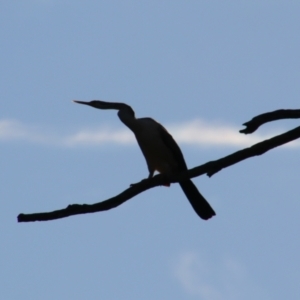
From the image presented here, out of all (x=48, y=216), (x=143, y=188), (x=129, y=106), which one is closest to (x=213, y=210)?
(x=129, y=106)

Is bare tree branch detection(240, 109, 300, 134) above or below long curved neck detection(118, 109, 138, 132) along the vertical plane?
below

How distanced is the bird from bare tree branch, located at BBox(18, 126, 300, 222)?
7.67 feet

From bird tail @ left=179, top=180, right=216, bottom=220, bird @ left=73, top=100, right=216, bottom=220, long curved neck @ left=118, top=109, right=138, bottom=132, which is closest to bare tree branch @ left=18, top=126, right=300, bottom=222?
long curved neck @ left=118, top=109, right=138, bottom=132

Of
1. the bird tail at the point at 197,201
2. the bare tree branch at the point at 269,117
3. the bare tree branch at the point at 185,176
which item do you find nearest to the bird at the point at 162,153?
the bird tail at the point at 197,201

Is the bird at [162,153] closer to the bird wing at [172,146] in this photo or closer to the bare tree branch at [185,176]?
the bird wing at [172,146]

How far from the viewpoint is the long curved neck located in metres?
6.38

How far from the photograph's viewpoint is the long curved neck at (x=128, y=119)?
638cm

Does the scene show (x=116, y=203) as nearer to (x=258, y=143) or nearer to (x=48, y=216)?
(x=48, y=216)

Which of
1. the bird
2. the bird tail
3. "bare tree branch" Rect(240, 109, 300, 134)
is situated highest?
the bird

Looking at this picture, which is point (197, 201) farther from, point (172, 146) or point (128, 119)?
point (128, 119)

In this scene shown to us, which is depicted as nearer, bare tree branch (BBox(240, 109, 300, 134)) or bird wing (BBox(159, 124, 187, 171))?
bare tree branch (BBox(240, 109, 300, 134))

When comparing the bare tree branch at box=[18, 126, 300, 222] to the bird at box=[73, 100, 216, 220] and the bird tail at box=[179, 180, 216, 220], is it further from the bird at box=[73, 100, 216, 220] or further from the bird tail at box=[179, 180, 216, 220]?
the bird tail at box=[179, 180, 216, 220]

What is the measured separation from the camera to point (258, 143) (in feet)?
11.6

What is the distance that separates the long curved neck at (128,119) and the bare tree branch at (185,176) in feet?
6.58
